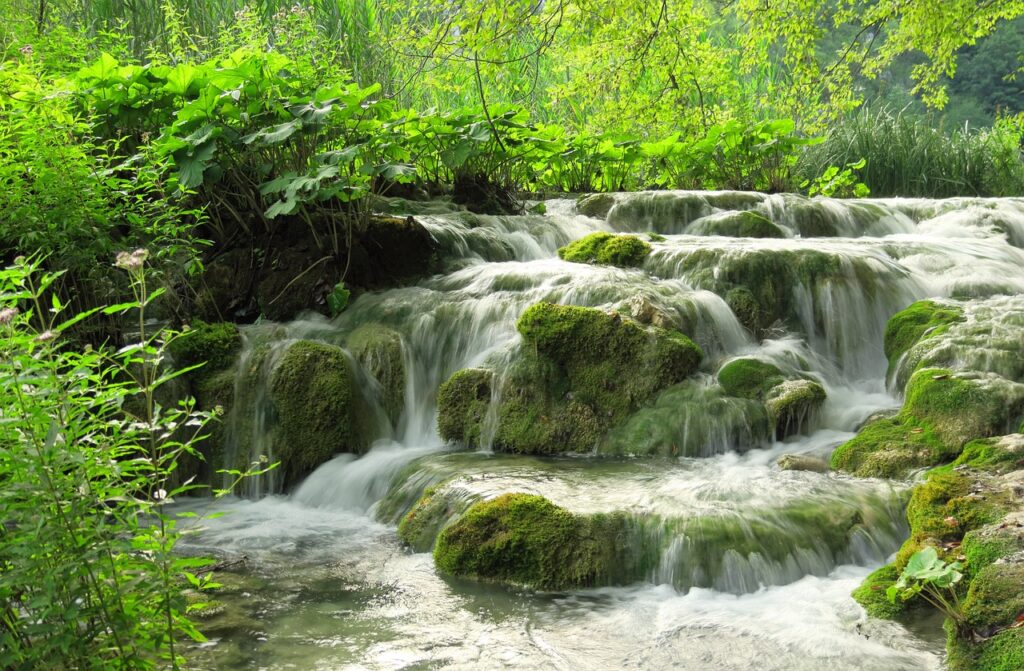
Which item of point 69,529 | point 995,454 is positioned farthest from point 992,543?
point 69,529

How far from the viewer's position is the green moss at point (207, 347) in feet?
22.3

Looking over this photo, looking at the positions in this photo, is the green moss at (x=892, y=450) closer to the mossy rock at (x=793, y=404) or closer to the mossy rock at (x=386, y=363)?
the mossy rock at (x=793, y=404)

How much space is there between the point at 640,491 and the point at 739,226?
4.95m

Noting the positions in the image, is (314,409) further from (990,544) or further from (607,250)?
(990,544)

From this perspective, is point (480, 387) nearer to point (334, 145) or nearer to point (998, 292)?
point (334, 145)

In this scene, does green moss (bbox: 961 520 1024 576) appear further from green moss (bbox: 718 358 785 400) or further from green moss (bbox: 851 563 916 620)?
green moss (bbox: 718 358 785 400)

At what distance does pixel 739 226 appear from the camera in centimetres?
934

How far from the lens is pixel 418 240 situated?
820 cm

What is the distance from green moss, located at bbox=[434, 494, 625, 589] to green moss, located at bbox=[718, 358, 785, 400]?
6.21 feet

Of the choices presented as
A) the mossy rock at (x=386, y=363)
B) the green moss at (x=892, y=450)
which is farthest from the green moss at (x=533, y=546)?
the mossy rock at (x=386, y=363)

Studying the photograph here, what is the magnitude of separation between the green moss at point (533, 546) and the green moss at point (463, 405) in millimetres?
1631

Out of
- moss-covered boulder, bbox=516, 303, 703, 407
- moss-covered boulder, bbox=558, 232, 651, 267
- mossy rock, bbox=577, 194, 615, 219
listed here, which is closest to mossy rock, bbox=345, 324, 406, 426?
moss-covered boulder, bbox=516, 303, 703, 407

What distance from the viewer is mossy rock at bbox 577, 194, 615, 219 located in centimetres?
1024

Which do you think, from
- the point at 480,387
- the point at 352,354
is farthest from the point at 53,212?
the point at 480,387
